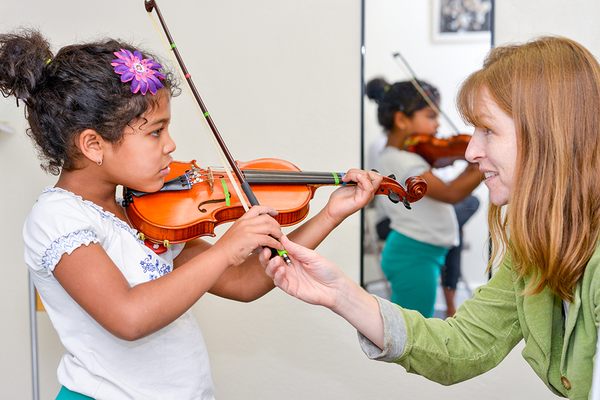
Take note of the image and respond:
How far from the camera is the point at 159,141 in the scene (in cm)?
133

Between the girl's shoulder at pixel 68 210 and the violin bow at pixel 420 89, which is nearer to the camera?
the girl's shoulder at pixel 68 210

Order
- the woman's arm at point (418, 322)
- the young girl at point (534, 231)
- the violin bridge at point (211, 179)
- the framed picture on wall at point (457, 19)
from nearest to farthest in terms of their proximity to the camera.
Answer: the young girl at point (534, 231) < the woman's arm at point (418, 322) < the violin bridge at point (211, 179) < the framed picture on wall at point (457, 19)

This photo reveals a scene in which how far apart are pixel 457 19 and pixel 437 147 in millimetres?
424

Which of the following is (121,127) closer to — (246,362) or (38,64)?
(38,64)

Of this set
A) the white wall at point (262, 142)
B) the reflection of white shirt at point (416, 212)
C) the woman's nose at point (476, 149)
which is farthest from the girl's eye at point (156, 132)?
the reflection of white shirt at point (416, 212)

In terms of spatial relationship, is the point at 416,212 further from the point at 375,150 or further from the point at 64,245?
the point at 64,245

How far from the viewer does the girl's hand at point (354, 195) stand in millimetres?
1489

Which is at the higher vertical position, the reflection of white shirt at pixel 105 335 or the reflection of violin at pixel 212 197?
the reflection of violin at pixel 212 197

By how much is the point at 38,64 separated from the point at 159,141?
0.88 ft

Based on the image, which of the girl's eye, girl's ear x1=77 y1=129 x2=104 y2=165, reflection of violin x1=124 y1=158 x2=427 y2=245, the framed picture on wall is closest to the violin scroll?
reflection of violin x1=124 y1=158 x2=427 y2=245

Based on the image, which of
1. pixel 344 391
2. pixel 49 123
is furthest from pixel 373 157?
pixel 49 123

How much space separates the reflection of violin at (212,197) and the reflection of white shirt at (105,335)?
0.18ft

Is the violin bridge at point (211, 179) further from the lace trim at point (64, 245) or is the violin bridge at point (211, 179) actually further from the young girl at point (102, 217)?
the lace trim at point (64, 245)

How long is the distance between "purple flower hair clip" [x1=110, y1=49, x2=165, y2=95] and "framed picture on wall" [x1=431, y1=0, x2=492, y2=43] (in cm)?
120
